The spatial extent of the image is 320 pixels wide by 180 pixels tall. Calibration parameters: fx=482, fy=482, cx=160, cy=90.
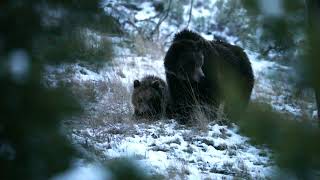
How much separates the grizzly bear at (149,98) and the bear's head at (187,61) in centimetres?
47

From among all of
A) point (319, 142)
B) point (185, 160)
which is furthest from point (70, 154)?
point (185, 160)

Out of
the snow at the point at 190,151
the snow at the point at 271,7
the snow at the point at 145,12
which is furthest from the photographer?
the snow at the point at 145,12

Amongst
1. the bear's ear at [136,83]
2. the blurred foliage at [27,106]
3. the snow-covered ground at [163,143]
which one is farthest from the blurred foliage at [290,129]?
the bear's ear at [136,83]

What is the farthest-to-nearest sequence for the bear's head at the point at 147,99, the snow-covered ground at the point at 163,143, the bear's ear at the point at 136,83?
the bear's ear at the point at 136,83, the bear's head at the point at 147,99, the snow-covered ground at the point at 163,143

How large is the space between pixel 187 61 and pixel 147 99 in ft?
3.48

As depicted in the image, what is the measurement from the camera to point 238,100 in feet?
10.4

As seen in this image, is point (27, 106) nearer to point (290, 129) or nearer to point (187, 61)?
point (290, 129)

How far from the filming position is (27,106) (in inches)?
106

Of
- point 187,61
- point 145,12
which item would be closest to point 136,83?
point 187,61

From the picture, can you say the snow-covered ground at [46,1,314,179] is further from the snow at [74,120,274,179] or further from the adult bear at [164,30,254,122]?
the adult bear at [164,30,254,122]

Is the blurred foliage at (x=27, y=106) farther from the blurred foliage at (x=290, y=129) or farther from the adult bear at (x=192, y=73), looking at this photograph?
the adult bear at (x=192, y=73)

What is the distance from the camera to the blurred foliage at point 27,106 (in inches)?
106

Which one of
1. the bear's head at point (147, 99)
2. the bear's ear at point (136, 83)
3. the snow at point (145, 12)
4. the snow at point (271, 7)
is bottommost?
the bear's head at point (147, 99)

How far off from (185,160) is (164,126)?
75.0 inches
